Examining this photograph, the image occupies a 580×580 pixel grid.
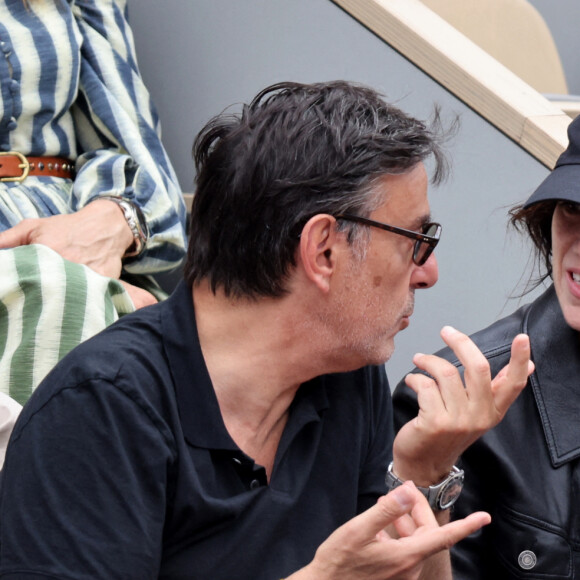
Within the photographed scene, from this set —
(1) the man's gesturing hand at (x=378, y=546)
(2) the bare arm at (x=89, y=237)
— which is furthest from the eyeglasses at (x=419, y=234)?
(2) the bare arm at (x=89, y=237)

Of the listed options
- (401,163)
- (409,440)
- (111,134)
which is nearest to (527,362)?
(409,440)

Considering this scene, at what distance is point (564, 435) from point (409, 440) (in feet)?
1.23

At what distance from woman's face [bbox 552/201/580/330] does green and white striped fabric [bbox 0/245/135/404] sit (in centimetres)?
80

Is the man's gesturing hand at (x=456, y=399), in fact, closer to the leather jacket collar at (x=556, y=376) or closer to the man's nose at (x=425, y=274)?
the man's nose at (x=425, y=274)

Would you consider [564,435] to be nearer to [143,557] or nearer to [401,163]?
[401,163]

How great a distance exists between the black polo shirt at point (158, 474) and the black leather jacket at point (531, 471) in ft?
0.90

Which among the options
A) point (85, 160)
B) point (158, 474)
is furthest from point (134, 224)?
point (158, 474)

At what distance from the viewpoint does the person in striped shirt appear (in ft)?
6.28

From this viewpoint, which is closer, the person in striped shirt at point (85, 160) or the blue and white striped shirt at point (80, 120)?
the person in striped shirt at point (85, 160)

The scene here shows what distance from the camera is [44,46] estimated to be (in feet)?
6.97

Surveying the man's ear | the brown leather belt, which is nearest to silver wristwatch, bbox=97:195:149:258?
the brown leather belt

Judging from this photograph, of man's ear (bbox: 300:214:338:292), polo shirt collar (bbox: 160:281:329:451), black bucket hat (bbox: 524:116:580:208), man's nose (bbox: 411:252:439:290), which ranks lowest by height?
polo shirt collar (bbox: 160:281:329:451)

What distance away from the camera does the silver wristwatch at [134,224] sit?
6.77 ft

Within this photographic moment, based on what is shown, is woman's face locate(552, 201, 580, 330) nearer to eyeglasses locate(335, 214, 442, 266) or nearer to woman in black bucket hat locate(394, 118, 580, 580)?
woman in black bucket hat locate(394, 118, 580, 580)
